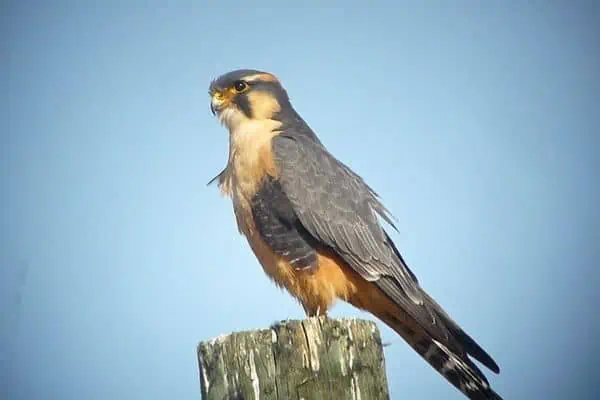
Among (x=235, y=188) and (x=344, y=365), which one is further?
(x=235, y=188)

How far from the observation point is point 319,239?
4.02 m

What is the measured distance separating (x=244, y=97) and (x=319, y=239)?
1.17 meters

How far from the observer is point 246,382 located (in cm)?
233

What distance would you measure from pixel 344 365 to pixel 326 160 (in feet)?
7.06

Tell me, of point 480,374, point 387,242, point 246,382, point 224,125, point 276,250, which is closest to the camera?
point 246,382

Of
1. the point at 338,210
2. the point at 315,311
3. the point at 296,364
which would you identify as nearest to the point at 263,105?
the point at 338,210

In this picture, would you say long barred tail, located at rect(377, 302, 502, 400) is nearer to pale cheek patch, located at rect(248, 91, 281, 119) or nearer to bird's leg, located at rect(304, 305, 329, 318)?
bird's leg, located at rect(304, 305, 329, 318)

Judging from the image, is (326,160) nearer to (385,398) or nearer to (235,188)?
(235,188)

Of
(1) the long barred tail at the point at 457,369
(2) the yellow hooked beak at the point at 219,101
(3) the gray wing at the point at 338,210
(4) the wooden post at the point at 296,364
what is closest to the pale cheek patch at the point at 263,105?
(2) the yellow hooked beak at the point at 219,101

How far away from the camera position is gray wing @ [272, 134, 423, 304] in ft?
13.2

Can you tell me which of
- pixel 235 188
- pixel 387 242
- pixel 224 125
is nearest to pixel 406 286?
pixel 387 242

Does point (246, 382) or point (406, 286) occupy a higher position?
point (406, 286)

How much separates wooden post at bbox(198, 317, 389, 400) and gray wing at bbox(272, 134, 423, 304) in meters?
1.47

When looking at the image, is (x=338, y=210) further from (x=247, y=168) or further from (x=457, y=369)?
(x=457, y=369)
